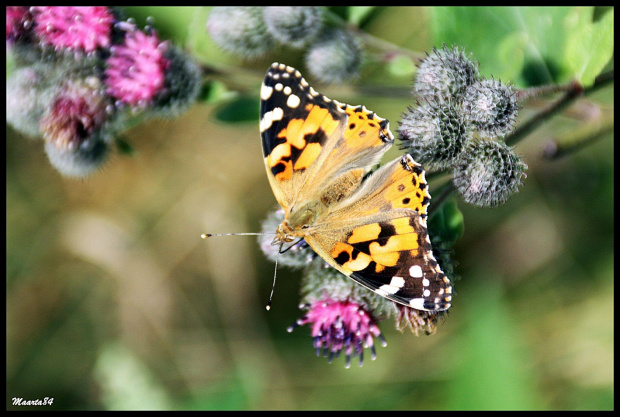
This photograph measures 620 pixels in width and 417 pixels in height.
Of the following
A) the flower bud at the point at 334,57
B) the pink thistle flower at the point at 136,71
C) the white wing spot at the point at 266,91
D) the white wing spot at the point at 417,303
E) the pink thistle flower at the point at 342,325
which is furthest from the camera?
the flower bud at the point at 334,57

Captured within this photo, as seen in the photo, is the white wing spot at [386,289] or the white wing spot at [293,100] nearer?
the white wing spot at [386,289]

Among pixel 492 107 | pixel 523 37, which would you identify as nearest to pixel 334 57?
pixel 523 37

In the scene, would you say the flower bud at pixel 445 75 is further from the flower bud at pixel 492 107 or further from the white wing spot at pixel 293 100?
the white wing spot at pixel 293 100

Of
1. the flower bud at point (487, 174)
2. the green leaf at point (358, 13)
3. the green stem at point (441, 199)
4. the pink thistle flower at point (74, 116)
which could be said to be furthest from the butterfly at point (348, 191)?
the pink thistle flower at point (74, 116)

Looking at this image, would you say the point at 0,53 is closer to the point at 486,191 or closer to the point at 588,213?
the point at 486,191

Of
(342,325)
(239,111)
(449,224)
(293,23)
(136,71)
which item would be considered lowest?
(342,325)

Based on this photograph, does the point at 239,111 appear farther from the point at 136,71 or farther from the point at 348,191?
the point at 348,191

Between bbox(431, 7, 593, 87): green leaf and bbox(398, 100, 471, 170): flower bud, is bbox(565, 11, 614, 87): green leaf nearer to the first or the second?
bbox(431, 7, 593, 87): green leaf
